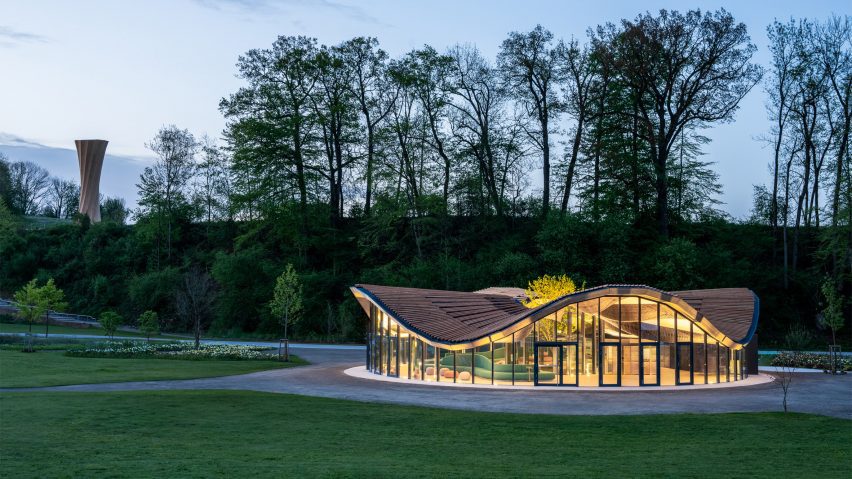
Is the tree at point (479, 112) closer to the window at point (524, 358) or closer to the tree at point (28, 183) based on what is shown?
the window at point (524, 358)

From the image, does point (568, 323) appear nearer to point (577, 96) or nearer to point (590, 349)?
point (590, 349)

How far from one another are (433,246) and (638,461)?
164 feet

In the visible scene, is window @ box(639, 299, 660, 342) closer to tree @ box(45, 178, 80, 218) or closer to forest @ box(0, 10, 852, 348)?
forest @ box(0, 10, 852, 348)

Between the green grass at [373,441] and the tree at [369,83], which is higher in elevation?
the tree at [369,83]

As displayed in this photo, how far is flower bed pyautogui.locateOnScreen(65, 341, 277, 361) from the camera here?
42688 millimetres

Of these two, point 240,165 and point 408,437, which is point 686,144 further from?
point 408,437

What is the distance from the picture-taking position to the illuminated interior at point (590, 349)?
108ft

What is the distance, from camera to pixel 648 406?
25.9 m

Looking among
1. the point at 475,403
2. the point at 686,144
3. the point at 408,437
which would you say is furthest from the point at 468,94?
the point at 408,437

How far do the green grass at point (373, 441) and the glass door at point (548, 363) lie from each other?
10233mm

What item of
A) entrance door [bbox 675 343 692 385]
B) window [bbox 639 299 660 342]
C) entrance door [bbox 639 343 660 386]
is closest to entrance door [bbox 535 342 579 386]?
entrance door [bbox 639 343 660 386]

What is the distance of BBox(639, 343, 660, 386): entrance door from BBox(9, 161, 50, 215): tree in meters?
118

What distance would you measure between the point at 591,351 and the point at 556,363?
1595mm

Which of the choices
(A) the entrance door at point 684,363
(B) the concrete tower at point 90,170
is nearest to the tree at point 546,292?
(A) the entrance door at point 684,363
